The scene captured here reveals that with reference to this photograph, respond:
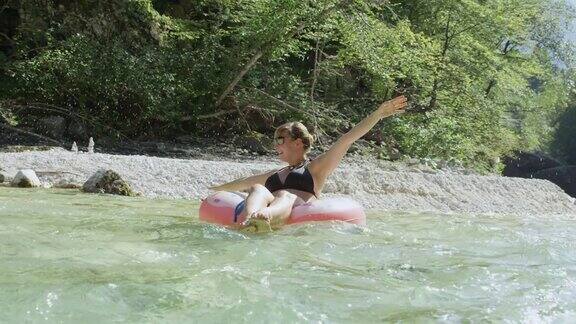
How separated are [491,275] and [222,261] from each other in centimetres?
152

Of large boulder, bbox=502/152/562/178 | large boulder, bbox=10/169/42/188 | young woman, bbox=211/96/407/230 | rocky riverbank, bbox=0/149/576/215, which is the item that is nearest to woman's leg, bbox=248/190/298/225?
young woman, bbox=211/96/407/230

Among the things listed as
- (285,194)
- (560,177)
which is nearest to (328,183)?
(285,194)

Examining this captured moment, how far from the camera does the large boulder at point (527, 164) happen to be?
3425 cm

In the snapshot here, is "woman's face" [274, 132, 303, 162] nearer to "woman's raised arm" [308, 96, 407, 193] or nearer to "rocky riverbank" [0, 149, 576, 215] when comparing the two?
"woman's raised arm" [308, 96, 407, 193]

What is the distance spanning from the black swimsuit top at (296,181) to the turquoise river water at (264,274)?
444 mm

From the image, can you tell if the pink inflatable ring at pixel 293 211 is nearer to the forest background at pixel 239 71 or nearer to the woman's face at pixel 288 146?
the woman's face at pixel 288 146

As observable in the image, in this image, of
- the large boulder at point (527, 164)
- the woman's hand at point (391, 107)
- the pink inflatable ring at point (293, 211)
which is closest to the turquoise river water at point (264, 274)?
the pink inflatable ring at point (293, 211)

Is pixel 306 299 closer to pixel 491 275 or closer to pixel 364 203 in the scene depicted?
pixel 491 275

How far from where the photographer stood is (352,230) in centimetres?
523

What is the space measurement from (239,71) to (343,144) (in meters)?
10.7

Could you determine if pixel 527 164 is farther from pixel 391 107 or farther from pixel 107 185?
pixel 391 107

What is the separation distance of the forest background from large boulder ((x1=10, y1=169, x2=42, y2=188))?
5.45 meters

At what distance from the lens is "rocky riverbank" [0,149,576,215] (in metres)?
8.92

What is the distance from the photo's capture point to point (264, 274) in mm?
3301
